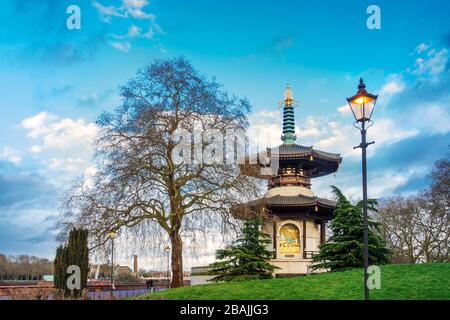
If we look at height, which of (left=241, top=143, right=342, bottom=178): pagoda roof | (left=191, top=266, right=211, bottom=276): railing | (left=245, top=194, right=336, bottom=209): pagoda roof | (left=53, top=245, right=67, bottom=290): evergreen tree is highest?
(left=241, top=143, right=342, bottom=178): pagoda roof

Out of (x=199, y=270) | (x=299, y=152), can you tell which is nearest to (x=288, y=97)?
(x=299, y=152)

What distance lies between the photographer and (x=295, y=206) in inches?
1345

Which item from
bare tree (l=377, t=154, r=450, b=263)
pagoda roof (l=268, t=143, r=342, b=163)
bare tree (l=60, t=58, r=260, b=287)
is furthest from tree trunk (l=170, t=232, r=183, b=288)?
bare tree (l=377, t=154, r=450, b=263)

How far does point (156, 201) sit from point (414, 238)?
1471 inches

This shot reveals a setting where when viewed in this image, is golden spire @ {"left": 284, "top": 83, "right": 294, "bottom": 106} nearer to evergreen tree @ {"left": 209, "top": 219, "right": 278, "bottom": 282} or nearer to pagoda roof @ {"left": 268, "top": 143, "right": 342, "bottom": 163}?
pagoda roof @ {"left": 268, "top": 143, "right": 342, "bottom": 163}

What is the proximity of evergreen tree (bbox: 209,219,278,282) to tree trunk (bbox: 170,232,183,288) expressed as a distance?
116 inches

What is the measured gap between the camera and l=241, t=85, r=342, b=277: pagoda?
3391 centimetres

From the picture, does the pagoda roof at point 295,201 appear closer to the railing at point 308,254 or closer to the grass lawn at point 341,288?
the railing at point 308,254

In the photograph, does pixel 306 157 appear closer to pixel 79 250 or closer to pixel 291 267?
pixel 291 267

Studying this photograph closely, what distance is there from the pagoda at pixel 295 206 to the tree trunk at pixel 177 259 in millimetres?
10593
